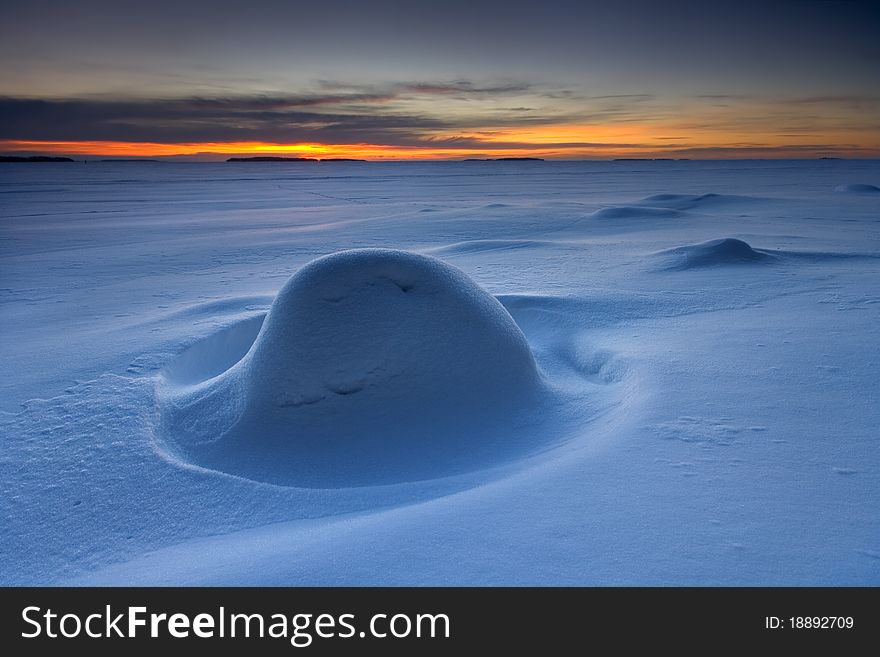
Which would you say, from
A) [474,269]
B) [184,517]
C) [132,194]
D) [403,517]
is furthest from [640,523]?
[132,194]

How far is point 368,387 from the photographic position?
3111 mm

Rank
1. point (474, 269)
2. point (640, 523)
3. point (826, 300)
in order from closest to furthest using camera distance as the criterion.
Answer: point (640, 523) < point (826, 300) < point (474, 269)

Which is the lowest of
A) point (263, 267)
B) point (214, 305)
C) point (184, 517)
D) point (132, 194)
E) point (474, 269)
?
point (184, 517)

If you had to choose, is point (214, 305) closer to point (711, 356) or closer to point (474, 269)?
point (474, 269)

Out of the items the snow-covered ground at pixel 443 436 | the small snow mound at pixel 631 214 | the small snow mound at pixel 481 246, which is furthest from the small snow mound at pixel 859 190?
the snow-covered ground at pixel 443 436

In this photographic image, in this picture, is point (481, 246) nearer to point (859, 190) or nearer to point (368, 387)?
point (368, 387)

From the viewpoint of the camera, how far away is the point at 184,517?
2.53 metres

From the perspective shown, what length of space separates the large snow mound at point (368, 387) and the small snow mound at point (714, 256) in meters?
4.97

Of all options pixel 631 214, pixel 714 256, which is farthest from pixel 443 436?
pixel 631 214

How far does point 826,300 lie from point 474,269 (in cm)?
420

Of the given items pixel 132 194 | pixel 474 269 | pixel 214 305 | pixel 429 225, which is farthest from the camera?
pixel 132 194

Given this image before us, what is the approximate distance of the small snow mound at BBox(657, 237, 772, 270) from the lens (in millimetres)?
7398

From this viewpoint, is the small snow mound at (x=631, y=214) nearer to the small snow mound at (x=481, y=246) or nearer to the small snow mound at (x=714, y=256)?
the small snow mound at (x=481, y=246)

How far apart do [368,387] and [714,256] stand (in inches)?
246
